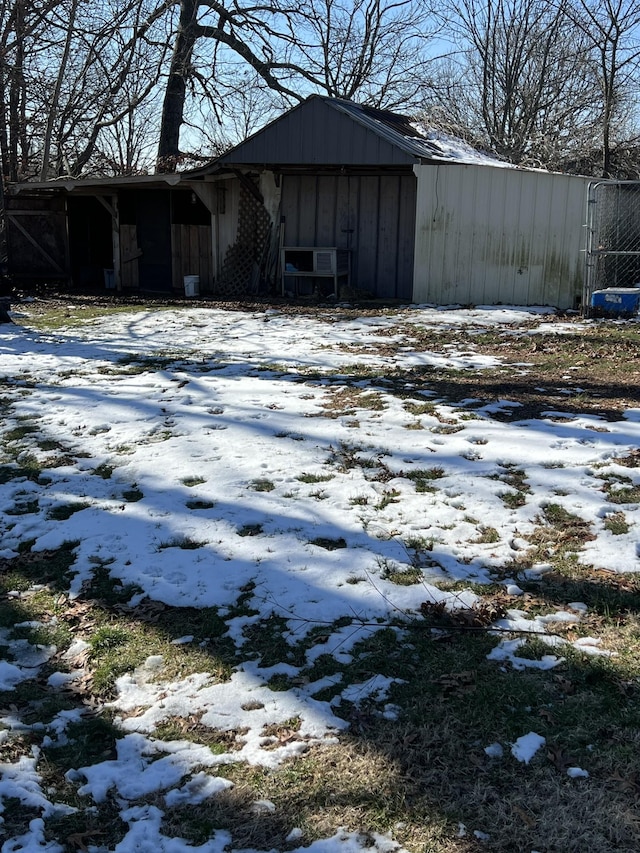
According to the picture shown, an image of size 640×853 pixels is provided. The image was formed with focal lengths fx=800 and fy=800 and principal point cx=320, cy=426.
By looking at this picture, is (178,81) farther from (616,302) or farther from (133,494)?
(133,494)

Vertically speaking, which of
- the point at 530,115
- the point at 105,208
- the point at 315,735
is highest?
the point at 530,115

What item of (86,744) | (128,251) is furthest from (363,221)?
(86,744)

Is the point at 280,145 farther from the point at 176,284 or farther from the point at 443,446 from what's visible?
the point at 443,446

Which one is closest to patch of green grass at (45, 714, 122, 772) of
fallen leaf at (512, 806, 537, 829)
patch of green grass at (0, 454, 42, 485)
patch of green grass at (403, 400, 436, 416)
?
fallen leaf at (512, 806, 537, 829)

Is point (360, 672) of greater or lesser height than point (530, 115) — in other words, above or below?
below

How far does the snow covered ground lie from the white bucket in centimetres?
814

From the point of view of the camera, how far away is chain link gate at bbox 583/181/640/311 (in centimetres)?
1177

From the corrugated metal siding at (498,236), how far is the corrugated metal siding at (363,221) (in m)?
1.20

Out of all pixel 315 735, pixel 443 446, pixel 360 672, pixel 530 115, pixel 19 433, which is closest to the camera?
pixel 315 735

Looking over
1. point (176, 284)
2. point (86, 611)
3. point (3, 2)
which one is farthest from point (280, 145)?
point (86, 611)

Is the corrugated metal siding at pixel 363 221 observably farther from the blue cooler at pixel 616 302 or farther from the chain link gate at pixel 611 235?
the blue cooler at pixel 616 302

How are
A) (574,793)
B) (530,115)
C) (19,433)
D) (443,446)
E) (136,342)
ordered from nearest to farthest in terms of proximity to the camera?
(574,793), (443,446), (19,433), (136,342), (530,115)

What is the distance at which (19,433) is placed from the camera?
20.6 ft

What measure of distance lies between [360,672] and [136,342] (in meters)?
7.91
